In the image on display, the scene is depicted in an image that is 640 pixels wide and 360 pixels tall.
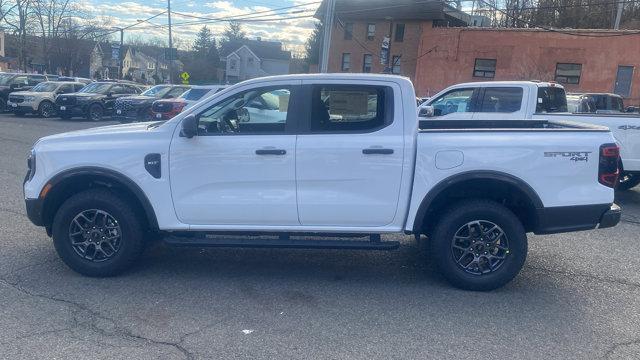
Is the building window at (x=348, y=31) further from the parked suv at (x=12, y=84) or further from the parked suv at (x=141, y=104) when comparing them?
the parked suv at (x=141, y=104)

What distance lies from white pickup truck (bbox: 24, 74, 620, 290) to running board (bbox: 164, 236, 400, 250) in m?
0.02

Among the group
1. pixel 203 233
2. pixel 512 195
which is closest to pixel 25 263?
pixel 203 233

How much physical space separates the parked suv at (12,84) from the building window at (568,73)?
29666 millimetres

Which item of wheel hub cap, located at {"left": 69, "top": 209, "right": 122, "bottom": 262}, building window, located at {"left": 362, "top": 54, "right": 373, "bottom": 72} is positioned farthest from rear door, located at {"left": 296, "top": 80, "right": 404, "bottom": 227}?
building window, located at {"left": 362, "top": 54, "right": 373, "bottom": 72}

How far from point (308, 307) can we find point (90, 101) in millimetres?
20915

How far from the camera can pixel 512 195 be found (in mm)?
5191

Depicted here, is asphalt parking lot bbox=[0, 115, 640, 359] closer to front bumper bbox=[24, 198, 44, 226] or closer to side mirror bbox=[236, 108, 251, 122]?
front bumper bbox=[24, 198, 44, 226]

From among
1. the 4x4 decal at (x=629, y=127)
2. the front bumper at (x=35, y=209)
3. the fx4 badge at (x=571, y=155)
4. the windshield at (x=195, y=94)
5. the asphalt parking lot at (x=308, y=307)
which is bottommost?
the asphalt parking lot at (x=308, y=307)

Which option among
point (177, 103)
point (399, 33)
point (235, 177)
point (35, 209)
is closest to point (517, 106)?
point (235, 177)

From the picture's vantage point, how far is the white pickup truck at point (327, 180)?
5031 millimetres

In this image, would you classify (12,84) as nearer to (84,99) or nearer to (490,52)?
(84,99)

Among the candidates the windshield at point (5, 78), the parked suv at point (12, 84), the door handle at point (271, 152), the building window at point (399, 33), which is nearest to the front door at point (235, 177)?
the door handle at point (271, 152)

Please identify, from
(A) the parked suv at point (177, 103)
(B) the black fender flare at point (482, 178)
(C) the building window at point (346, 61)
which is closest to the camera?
(B) the black fender flare at point (482, 178)

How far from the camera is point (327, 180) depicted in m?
5.08
